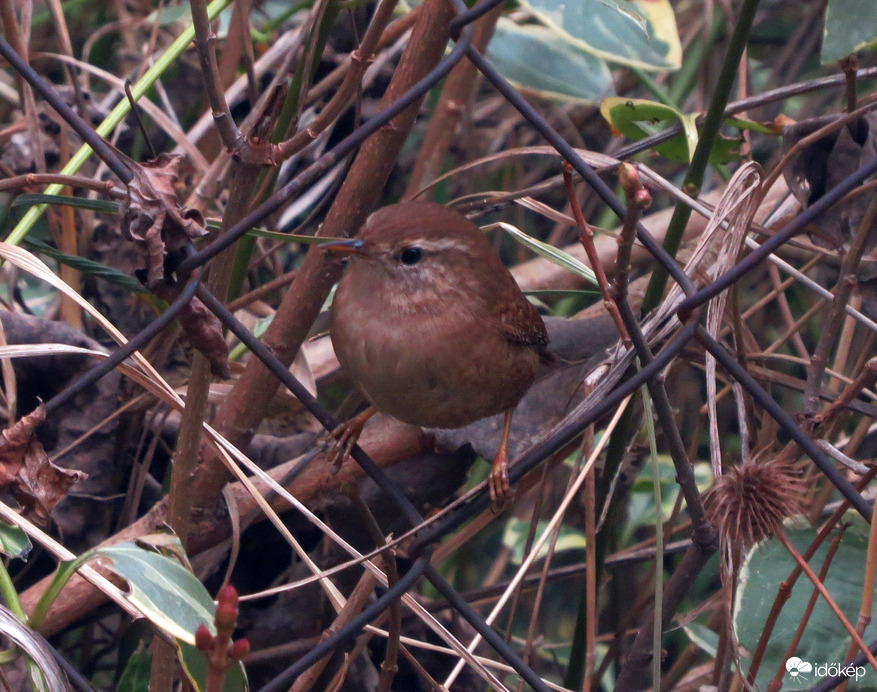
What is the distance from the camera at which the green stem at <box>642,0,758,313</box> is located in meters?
1.38

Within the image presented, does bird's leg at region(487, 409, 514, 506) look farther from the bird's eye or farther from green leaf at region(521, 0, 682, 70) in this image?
green leaf at region(521, 0, 682, 70)

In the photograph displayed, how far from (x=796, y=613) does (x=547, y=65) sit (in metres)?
1.71

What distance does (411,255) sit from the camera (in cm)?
193

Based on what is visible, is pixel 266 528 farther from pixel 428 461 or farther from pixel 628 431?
pixel 628 431

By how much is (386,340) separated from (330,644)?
0.76 meters

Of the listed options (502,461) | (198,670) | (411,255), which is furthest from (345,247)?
(198,670)

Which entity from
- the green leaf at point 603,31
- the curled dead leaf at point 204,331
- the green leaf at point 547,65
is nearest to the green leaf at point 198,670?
the curled dead leaf at point 204,331

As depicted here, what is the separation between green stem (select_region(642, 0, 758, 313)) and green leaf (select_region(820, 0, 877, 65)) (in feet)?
0.61

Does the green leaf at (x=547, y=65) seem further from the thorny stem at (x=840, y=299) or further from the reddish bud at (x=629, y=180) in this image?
the reddish bud at (x=629, y=180)

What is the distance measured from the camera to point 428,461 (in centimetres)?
202

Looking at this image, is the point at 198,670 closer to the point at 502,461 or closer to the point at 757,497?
the point at 757,497

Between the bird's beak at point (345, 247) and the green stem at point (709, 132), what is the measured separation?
58cm

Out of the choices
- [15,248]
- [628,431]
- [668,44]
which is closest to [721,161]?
[668,44]

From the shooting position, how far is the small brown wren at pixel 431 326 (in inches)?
70.5
